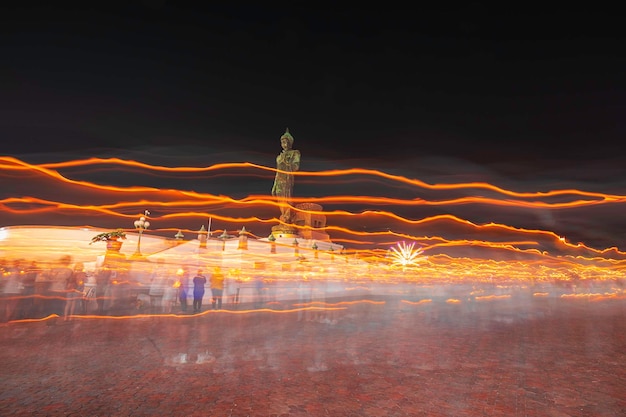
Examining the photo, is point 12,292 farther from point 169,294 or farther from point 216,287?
point 216,287

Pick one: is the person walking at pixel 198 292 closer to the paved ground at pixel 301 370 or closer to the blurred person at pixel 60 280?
the paved ground at pixel 301 370

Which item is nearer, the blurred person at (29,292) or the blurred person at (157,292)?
the blurred person at (29,292)

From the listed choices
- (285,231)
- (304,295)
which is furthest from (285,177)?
(304,295)

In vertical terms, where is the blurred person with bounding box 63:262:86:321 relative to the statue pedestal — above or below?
below

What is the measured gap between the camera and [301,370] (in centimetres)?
642

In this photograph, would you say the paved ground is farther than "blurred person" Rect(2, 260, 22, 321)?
No

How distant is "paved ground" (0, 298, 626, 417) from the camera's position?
4.76 meters

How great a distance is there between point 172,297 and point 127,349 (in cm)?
848

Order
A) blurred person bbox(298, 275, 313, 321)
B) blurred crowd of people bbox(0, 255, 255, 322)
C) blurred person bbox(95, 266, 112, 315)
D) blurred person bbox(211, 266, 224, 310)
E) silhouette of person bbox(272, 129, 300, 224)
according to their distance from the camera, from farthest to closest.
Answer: silhouette of person bbox(272, 129, 300, 224)
blurred person bbox(211, 266, 224, 310)
blurred person bbox(298, 275, 313, 321)
blurred person bbox(95, 266, 112, 315)
blurred crowd of people bbox(0, 255, 255, 322)

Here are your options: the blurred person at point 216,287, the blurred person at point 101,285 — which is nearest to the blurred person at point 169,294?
the blurred person at point 216,287

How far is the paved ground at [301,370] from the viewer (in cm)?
476

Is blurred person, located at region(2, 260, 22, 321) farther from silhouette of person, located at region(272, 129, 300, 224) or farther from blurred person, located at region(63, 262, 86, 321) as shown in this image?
silhouette of person, located at region(272, 129, 300, 224)

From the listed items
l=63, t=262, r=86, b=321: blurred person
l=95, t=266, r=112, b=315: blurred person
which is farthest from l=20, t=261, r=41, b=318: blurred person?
l=95, t=266, r=112, b=315: blurred person

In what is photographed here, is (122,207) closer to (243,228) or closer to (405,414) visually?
(405,414)
